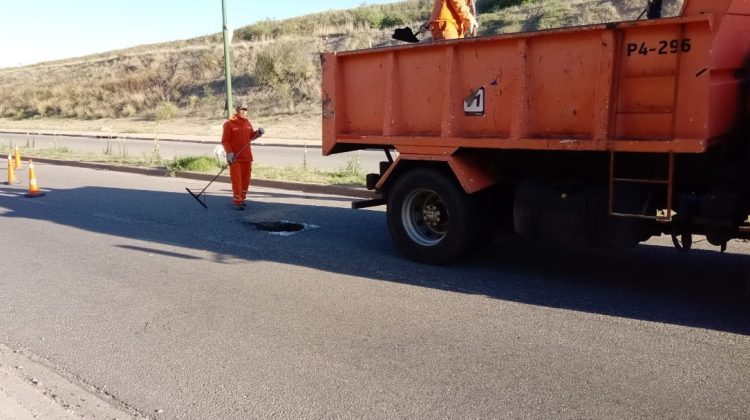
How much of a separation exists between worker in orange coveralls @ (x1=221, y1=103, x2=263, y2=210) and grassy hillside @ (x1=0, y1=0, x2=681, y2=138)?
19485 mm

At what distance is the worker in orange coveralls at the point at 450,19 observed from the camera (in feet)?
26.2

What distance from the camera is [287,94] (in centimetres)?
4069

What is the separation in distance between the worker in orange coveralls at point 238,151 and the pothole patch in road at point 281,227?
132cm

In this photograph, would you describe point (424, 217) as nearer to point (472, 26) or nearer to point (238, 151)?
point (472, 26)

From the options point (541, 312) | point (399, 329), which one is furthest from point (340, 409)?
point (541, 312)

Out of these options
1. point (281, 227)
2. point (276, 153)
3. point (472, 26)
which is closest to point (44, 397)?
point (281, 227)

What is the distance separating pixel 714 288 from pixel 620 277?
0.81 metres

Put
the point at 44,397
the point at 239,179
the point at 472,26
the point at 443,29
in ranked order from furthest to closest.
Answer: the point at 239,179 → the point at 472,26 → the point at 443,29 → the point at 44,397

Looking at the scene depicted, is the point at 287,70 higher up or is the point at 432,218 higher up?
the point at 287,70

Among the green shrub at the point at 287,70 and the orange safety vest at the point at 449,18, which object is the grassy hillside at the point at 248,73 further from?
the orange safety vest at the point at 449,18

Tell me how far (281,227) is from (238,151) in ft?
7.29

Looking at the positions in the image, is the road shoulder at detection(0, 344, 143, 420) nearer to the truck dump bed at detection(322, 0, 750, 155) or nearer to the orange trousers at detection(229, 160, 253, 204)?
the truck dump bed at detection(322, 0, 750, 155)

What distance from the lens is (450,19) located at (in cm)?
804

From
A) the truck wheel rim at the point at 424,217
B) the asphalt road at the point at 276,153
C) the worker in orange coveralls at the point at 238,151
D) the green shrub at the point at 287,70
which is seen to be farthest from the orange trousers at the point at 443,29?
the green shrub at the point at 287,70
